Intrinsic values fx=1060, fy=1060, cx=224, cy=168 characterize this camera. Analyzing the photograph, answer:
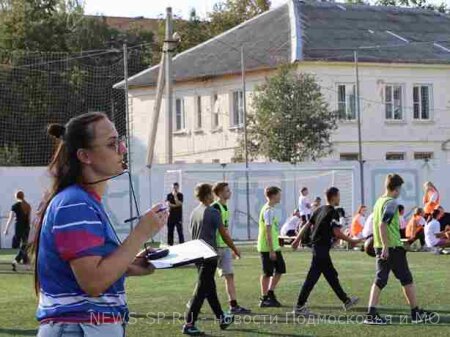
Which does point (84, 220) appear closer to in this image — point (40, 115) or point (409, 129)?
point (40, 115)

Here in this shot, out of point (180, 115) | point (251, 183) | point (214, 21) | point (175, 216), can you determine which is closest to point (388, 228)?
point (175, 216)

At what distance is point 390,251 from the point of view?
42.4 ft

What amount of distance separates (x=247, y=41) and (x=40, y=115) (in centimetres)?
1145

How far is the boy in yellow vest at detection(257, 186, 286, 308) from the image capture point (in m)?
15.0

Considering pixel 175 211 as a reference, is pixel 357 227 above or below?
below

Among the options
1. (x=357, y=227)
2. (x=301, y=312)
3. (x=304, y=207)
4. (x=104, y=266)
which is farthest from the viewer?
(x=304, y=207)

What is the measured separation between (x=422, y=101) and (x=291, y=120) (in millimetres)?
9732

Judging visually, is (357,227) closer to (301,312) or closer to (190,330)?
(301,312)

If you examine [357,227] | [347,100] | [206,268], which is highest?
[347,100]

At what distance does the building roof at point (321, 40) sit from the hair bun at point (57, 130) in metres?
39.9

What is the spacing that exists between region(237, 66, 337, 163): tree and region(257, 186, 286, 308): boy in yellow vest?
24292 millimetres

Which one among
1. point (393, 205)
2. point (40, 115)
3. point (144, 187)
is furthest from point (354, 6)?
point (393, 205)

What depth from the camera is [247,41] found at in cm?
4950

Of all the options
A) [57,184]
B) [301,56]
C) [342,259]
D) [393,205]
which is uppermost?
[301,56]
